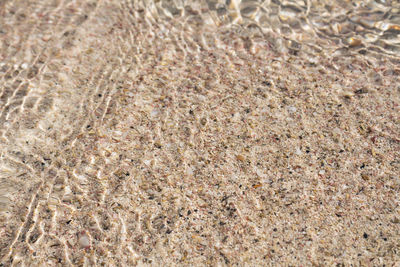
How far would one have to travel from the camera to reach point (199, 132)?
2.74 metres

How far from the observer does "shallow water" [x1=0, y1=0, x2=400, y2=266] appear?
2275 mm

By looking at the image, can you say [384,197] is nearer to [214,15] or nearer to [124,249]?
[124,249]

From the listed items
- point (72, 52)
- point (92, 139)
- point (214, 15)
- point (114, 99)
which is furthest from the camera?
point (214, 15)

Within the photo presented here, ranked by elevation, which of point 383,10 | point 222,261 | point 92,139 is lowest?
point 222,261

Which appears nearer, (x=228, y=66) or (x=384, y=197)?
(x=384, y=197)

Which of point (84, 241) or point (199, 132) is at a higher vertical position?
point (199, 132)

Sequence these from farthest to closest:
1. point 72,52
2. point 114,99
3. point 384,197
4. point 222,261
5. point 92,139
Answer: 1. point 72,52
2. point 114,99
3. point 92,139
4. point 384,197
5. point 222,261

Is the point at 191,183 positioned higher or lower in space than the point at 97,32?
lower

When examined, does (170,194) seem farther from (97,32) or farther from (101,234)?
(97,32)

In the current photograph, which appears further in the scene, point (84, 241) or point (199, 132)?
point (199, 132)

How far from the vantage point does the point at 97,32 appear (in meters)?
3.46

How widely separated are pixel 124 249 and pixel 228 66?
1.58m

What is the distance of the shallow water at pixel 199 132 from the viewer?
228cm

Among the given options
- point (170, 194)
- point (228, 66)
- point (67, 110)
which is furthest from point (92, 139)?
point (228, 66)
